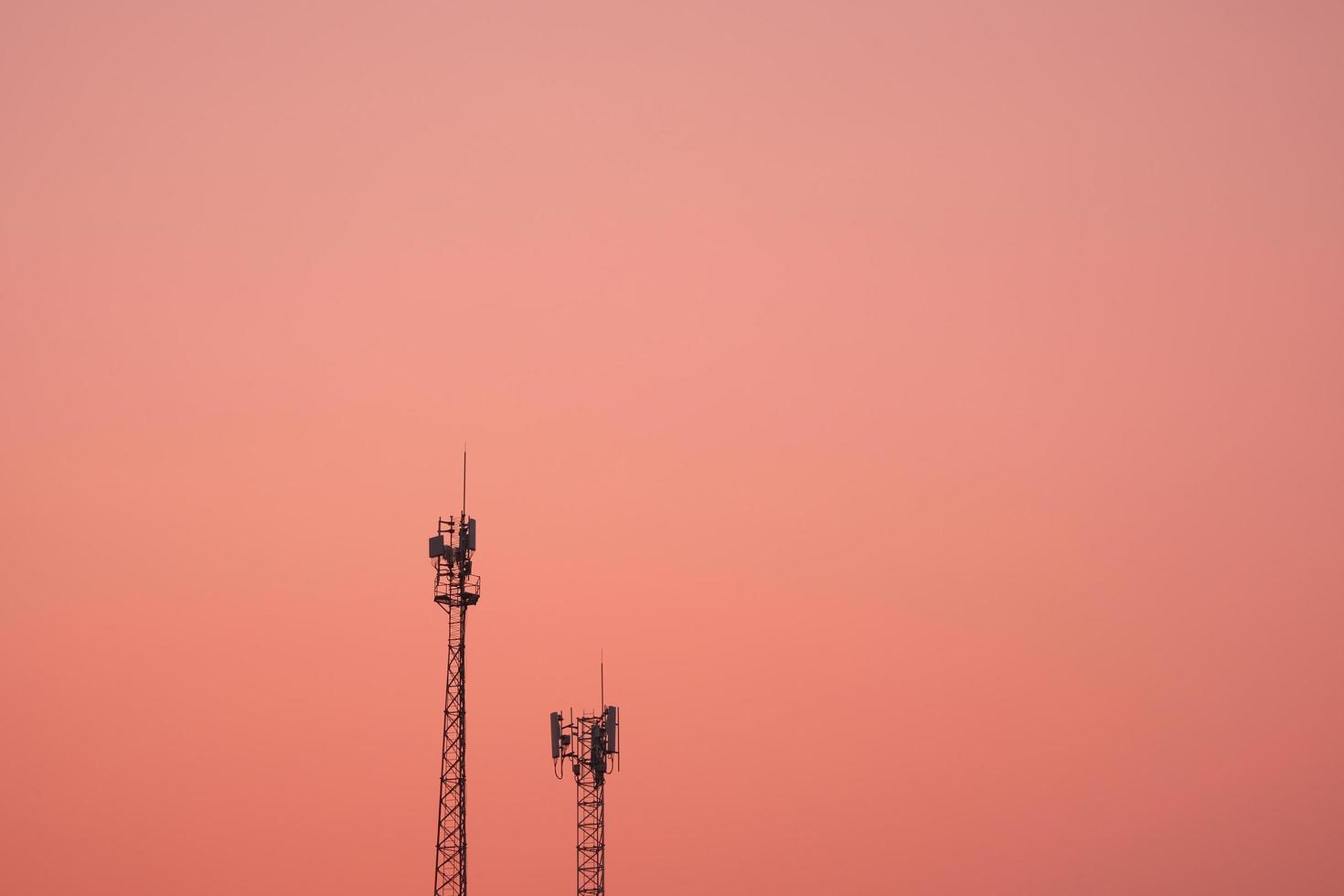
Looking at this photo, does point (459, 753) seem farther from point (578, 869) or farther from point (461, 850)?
point (578, 869)

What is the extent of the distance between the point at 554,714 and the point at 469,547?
1588 cm

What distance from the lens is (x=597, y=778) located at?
12850 cm

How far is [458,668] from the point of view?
116m

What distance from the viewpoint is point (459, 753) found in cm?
11450

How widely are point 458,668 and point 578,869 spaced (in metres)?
19.6

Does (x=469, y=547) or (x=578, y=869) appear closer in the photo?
(x=469, y=547)

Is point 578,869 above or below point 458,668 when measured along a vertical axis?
below

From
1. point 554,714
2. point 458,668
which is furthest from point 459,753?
point 554,714

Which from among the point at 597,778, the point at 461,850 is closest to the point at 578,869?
the point at 597,778

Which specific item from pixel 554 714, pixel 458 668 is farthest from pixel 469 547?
pixel 554 714

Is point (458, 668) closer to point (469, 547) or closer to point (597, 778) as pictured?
point (469, 547)

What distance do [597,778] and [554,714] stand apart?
4.81 meters

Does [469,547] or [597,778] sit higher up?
[469,547]

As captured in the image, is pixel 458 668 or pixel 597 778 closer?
pixel 458 668
